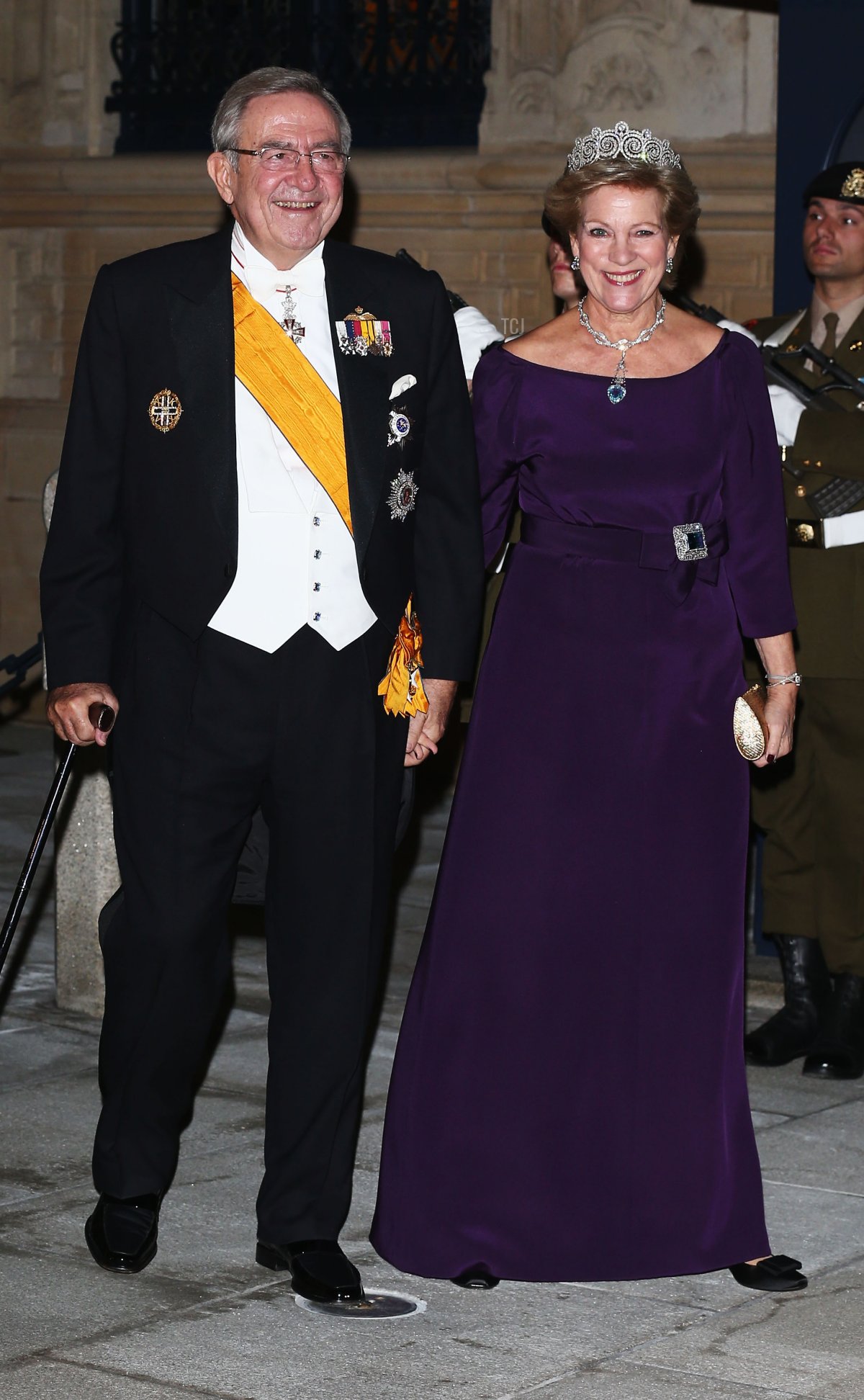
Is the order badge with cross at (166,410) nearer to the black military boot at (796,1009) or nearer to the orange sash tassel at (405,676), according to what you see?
the orange sash tassel at (405,676)

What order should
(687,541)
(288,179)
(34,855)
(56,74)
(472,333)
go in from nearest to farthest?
(288,179)
(687,541)
(34,855)
(472,333)
(56,74)

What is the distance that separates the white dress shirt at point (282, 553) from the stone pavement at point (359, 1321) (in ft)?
4.10

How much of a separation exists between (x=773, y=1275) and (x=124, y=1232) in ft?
4.16

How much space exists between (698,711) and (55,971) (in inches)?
121

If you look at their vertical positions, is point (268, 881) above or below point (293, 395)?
below

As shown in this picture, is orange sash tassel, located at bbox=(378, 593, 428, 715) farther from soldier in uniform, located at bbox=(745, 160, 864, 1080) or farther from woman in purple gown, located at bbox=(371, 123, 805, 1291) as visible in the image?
soldier in uniform, located at bbox=(745, 160, 864, 1080)

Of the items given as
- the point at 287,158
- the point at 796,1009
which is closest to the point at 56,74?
the point at 796,1009

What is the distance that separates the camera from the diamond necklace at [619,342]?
4457 millimetres

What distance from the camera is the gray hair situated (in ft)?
13.7

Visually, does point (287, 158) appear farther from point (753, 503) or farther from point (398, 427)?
point (753, 503)

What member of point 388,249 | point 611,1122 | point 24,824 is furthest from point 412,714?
point 388,249

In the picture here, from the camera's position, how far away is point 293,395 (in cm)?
419

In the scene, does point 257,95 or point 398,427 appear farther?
point 398,427

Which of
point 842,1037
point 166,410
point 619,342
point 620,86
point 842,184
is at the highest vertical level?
point 620,86
